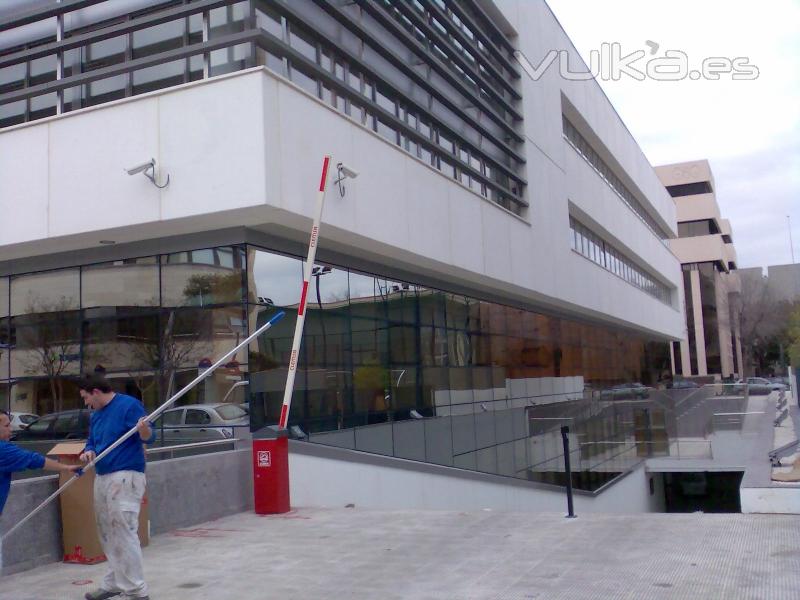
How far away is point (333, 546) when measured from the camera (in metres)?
8.85

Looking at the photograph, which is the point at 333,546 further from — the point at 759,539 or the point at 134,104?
the point at 134,104

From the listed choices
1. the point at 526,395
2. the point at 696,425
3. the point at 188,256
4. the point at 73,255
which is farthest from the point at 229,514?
the point at 696,425

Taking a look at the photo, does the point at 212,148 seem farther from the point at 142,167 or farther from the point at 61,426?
the point at 61,426

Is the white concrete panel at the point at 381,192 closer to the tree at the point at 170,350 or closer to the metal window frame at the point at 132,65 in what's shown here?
the metal window frame at the point at 132,65

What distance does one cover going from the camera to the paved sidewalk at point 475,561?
21.9 feet

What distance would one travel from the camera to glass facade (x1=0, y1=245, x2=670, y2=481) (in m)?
14.0

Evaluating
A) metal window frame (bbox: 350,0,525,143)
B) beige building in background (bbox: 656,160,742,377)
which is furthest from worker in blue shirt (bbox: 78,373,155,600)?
beige building in background (bbox: 656,160,742,377)

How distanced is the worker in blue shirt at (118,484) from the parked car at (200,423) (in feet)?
22.6

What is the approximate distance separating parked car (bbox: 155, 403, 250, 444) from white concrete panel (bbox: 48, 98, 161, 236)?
3.32m

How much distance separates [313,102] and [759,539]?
31.4ft

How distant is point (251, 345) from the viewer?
13953 mm

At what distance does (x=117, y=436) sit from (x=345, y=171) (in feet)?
27.7

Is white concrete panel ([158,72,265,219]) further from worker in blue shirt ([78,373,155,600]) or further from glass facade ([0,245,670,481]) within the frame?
worker in blue shirt ([78,373,155,600])

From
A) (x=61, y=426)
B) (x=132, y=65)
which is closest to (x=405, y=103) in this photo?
(x=132, y=65)
